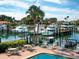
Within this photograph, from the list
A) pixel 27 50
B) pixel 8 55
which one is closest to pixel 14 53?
pixel 8 55

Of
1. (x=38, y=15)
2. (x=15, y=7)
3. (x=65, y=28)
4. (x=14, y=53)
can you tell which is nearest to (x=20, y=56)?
(x=14, y=53)

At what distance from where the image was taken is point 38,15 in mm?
14688

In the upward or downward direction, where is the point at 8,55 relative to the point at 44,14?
downward

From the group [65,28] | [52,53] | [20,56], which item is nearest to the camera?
[20,56]

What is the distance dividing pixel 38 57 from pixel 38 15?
5.54 meters

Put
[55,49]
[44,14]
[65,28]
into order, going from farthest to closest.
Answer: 1. [65,28]
2. [44,14]
3. [55,49]

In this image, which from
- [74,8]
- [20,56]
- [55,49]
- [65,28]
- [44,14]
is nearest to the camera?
[20,56]

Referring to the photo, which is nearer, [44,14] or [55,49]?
[55,49]

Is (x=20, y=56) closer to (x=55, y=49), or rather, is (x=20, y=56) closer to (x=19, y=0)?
(x=55, y=49)

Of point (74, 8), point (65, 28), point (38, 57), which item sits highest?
point (74, 8)

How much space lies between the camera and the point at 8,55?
30.8 ft

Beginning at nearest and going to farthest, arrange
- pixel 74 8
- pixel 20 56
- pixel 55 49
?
pixel 20 56, pixel 55 49, pixel 74 8

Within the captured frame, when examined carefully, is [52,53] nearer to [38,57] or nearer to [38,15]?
[38,57]

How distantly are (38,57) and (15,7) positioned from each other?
6788 millimetres
